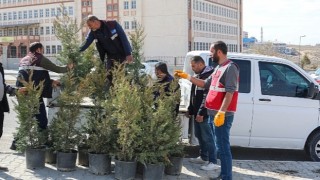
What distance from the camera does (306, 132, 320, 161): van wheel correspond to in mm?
7984

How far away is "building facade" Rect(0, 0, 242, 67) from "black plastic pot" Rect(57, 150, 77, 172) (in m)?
57.5

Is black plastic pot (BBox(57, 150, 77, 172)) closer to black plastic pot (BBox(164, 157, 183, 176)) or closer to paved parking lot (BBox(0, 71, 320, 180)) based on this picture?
paved parking lot (BBox(0, 71, 320, 180))

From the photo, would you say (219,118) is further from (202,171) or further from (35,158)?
(35,158)

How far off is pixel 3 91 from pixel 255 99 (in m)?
4.18

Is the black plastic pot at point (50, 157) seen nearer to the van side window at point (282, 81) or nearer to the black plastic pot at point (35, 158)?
the black plastic pot at point (35, 158)

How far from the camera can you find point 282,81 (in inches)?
311

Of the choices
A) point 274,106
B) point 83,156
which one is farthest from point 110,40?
point 274,106

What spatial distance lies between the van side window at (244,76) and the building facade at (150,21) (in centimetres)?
5615

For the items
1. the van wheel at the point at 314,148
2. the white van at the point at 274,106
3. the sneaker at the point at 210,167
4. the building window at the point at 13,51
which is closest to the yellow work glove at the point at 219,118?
the sneaker at the point at 210,167

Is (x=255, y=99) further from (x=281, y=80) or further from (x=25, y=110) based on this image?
(x=25, y=110)

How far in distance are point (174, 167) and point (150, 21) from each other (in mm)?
66771

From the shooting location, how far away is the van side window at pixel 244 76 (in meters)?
7.78

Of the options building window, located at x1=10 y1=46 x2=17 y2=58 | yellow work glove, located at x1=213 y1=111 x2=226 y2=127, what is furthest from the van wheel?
building window, located at x1=10 y1=46 x2=17 y2=58

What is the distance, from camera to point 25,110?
646 cm
